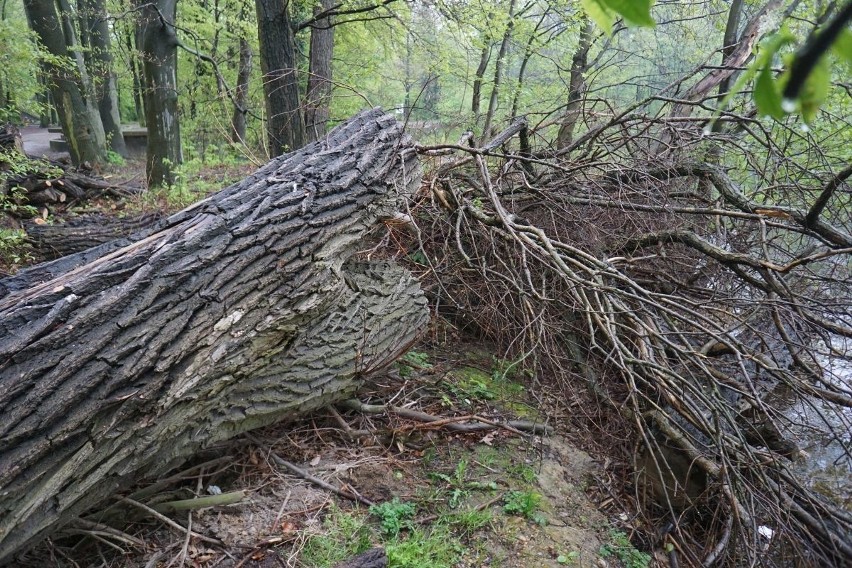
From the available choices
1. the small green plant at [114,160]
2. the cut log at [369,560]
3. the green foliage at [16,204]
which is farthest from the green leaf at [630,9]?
the small green plant at [114,160]

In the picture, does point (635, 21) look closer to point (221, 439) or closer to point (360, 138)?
point (221, 439)

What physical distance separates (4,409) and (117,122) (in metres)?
13.0

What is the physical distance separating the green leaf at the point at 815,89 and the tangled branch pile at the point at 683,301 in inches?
92.4

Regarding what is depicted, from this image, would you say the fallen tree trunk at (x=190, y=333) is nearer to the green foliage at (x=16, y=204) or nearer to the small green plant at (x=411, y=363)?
the small green plant at (x=411, y=363)

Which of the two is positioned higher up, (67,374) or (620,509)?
(67,374)

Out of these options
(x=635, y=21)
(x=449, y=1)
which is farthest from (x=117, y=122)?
(x=635, y=21)

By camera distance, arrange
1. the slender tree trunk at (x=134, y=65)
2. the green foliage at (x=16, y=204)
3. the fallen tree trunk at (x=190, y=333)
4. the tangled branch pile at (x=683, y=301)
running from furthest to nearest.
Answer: the slender tree trunk at (x=134, y=65) → the green foliage at (x=16, y=204) → the tangled branch pile at (x=683, y=301) → the fallen tree trunk at (x=190, y=333)

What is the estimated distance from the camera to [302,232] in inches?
101

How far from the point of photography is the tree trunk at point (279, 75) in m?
4.65

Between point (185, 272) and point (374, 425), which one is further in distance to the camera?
point (374, 425)

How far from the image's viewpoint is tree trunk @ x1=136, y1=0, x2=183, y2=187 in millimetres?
6809

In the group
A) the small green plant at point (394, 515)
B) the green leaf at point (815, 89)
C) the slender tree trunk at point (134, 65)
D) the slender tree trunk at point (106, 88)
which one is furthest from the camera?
the slender tree trunk at point (106, 88)

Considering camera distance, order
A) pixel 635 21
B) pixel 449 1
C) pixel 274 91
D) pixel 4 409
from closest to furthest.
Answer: pixel 635 21, pixel 4 409, pixel 274 91, pixel 449 1

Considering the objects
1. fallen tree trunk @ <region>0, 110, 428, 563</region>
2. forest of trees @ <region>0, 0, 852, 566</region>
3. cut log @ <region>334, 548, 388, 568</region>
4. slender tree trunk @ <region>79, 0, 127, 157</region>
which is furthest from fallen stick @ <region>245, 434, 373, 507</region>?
slender tree trunk @ <region>79, 0, 127, 157</region>
